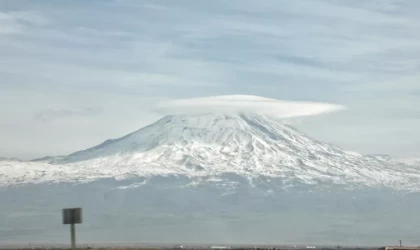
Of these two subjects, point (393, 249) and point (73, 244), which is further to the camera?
point (393, 249)

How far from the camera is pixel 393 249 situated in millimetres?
123500

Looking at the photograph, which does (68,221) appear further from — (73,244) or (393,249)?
(393,249)

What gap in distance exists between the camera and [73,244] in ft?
197

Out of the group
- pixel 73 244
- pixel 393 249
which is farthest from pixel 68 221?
pixel 393 249

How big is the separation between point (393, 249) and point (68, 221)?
73.3 meters

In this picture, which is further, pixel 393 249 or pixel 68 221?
pixel 393 249

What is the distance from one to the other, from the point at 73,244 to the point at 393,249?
233 feet

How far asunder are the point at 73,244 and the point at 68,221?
2.71 metres

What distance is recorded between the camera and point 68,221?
57.8m
